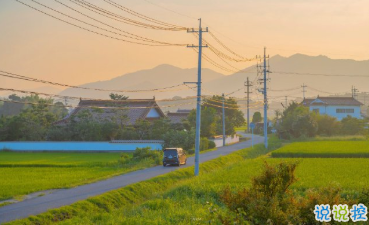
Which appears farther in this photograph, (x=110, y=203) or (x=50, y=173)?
(x=50, y=173)

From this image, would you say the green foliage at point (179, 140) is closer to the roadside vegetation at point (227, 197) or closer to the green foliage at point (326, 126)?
the roadside vegetation at point (227, 197)

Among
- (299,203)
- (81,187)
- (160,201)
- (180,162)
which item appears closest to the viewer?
(299,203)

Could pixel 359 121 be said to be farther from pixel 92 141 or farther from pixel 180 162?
pixel 180 162

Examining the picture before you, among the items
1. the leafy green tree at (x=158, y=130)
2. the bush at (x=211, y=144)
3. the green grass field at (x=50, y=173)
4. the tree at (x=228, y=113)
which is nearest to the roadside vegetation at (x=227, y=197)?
the green grass field at (x=50, y=173)

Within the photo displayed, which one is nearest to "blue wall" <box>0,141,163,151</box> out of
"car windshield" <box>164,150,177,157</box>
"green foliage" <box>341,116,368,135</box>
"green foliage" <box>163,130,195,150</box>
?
"green foliage" <box>163,130,195,150</box>

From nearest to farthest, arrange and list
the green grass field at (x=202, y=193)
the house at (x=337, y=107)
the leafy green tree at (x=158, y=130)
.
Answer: the green grass field at (x=202, y=193)
the leafy green tree at (x=158, y=130)
the house at (x=337, y=107)

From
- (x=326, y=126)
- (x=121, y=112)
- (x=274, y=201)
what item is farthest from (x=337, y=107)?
(x=274, y=201)

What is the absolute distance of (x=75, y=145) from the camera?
53.6 meters

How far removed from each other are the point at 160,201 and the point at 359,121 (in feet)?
222

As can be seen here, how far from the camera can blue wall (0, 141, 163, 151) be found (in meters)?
52.4

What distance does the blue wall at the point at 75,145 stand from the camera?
52388 millimetres

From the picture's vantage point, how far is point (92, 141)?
5319cm

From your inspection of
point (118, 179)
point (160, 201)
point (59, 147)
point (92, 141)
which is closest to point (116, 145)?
point (92, 141)

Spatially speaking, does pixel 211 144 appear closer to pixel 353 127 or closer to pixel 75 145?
pixel 75 145
